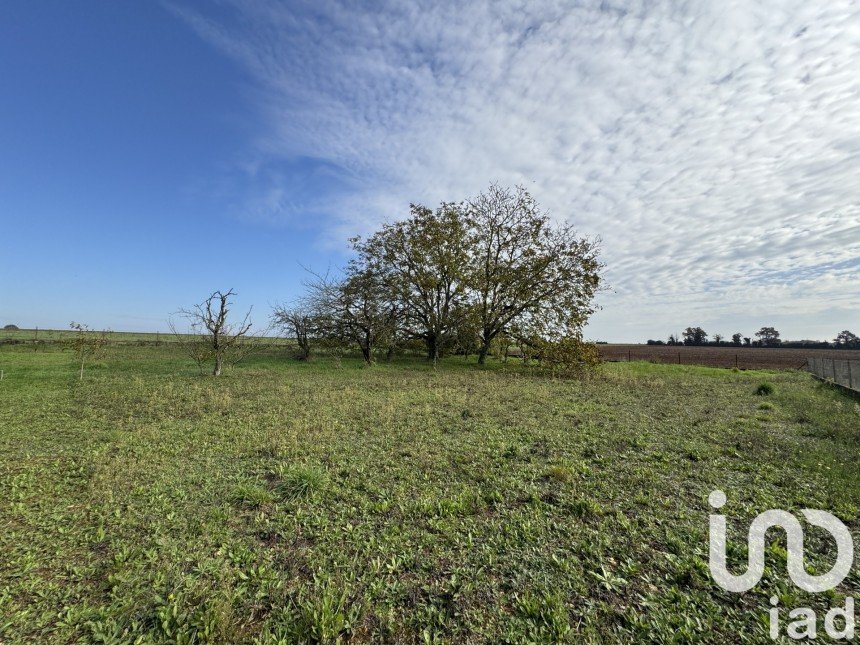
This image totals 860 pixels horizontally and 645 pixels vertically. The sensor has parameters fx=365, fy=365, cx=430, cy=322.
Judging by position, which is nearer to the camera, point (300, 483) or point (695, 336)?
point (300, 483)

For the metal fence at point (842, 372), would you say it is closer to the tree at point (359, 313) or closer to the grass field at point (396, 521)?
the grass field at point (396, 521)

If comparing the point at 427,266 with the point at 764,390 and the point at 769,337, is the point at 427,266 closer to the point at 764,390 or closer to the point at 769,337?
the point at 764,390

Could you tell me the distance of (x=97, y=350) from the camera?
1936 centimetres

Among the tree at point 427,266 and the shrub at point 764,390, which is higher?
the tree at point 427,266

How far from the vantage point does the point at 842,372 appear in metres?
16.2

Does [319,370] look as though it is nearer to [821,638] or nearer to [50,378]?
[50,378]

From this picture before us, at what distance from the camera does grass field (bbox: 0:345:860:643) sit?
3004 mm

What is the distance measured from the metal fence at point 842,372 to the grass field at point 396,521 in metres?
7.19

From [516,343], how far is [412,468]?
22.5m

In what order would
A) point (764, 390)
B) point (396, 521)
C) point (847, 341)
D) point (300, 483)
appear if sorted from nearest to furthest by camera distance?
point (396, 521) < point (300, 483) < point (764, 390) < point (847, 341)

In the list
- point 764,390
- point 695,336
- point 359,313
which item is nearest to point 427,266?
point 359,313

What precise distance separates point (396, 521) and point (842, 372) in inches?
865

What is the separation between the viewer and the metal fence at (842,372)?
14.5 meters

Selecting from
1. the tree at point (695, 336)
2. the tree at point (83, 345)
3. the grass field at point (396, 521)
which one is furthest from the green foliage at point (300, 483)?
the tree at point (695, 336)
